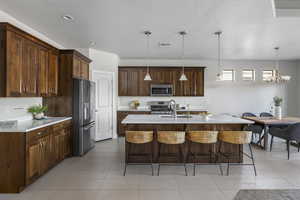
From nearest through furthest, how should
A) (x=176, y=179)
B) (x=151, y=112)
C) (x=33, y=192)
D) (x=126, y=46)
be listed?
Result: (x=33, y=192)
(x=176, y=179)
(x=126, y=46)
(x=151, y=112)

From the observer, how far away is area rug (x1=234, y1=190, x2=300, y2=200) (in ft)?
8.48

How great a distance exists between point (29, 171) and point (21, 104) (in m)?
1.56

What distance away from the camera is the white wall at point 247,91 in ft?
23.5

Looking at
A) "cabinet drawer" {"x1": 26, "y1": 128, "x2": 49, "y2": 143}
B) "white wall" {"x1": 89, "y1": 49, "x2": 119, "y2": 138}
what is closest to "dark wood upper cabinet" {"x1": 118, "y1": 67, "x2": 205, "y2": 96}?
"white wall" {"x1": 89, "y1": 49, "x2": 119, "y2": 138}

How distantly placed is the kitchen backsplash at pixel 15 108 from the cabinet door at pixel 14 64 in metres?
0.51

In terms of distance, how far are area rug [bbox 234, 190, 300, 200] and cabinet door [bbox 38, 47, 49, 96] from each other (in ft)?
13.0

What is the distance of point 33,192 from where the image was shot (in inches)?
108

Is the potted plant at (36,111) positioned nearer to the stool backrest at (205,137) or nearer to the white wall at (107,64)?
the white wall at (107,64)

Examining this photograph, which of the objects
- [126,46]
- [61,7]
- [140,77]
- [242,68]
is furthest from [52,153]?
[242,68]

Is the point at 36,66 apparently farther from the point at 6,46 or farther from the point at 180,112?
the point at 180,112

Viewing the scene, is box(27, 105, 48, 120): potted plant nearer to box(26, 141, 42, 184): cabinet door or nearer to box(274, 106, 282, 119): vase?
box(26, 141, 42, 184): cabinet door

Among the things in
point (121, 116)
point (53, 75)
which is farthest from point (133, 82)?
point (53, 75)

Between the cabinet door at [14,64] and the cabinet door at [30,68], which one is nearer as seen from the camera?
the cabinet door at [14,64]

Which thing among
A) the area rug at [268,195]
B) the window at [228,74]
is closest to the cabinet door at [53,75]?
the area rug at [268,195]
